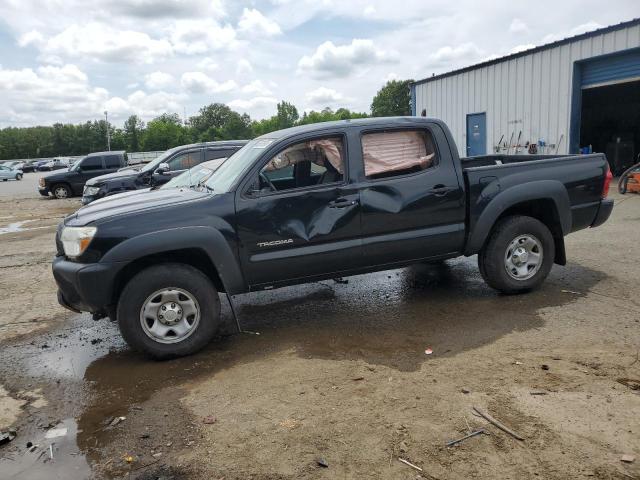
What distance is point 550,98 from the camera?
1609 centimetres

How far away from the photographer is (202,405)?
3.61m

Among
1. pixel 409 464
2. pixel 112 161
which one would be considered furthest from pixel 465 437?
pixel 112 161

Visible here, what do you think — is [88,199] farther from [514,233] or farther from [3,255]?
[514,233]

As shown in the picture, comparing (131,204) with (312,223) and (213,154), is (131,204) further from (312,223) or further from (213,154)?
(213,154)

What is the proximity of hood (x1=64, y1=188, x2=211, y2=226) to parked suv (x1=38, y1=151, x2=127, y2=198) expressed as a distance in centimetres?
1659

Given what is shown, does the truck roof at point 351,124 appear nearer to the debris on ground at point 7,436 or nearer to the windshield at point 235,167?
the windshield at point 235,167

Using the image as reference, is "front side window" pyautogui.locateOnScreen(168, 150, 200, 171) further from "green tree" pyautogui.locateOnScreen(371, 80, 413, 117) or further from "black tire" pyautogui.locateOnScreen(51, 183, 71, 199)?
"green tree" pyautogui.locateOnScreen(371, 80, 413, 117)

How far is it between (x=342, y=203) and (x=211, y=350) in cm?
176

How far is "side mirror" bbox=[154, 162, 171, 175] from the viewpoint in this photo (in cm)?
1182

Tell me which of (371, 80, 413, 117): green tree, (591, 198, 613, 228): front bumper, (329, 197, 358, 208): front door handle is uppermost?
(371, 80, 413, 117): green tree

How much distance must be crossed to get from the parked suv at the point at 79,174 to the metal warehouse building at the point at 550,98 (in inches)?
503

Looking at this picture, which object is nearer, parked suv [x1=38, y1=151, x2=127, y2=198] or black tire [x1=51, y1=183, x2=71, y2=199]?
parked suv [x1=38, y1=151, x2=127, y2=198]

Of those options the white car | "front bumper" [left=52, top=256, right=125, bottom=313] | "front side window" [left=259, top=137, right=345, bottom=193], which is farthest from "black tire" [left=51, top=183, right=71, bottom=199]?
the white car

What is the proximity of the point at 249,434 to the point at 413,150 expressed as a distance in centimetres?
318
